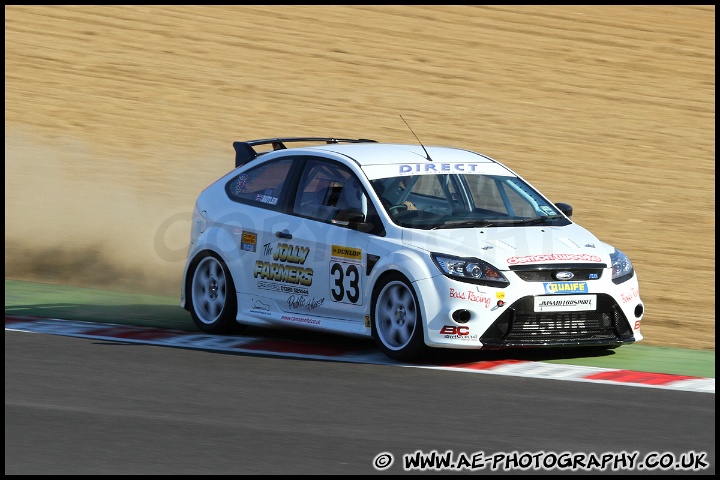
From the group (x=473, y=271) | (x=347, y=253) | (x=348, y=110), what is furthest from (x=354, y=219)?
(x=348, y=110)

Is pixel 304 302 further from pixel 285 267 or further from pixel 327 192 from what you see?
pixel 327 192

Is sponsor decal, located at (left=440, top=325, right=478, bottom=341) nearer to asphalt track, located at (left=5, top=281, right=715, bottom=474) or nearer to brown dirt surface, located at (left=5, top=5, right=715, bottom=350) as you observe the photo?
asphalt track, located at (left=5, top=281, right=715, bottom=474)

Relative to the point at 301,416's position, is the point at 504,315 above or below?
above

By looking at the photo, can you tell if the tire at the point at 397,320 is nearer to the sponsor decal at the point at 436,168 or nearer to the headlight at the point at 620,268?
the sponsor decal at the point at 436,168

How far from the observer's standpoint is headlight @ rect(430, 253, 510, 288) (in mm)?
9617

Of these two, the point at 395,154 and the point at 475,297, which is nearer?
the point at 475,297

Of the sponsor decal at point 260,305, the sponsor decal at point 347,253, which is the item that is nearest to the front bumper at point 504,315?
the sponsor decal at point 347,253

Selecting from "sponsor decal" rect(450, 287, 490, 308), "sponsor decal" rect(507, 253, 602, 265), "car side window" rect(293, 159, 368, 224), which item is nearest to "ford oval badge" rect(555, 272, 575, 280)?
"sponsor decal" rect(507, 253, 602, 265)

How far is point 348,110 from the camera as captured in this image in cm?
2181

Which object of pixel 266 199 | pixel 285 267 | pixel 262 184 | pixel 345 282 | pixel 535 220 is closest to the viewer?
pixel 345 282

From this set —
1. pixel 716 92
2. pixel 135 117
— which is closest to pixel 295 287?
pixel 135 117

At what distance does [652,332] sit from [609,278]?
2008mm

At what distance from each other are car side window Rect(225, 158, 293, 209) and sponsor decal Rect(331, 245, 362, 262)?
893mm

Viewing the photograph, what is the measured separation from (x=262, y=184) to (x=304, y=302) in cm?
122
